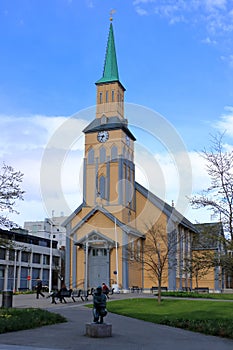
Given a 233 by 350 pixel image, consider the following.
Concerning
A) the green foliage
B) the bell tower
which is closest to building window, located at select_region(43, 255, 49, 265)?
the bell tower

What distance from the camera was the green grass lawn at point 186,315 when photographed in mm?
16717

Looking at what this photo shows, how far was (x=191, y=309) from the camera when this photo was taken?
24.5 metres

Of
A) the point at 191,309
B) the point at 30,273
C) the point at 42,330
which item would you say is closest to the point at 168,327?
the point at 42,330

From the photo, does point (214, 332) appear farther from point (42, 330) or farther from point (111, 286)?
point (111, 286)

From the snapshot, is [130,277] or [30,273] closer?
[130,277]

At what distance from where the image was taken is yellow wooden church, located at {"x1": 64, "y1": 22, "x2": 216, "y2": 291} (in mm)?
47125

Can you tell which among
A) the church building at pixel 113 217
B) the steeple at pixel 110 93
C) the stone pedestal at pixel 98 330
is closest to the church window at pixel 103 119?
the church building at pixel 113 217

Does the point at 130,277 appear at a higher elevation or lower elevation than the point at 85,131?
lower

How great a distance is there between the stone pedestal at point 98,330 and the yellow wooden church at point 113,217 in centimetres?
2928

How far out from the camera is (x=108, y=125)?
52.8 m

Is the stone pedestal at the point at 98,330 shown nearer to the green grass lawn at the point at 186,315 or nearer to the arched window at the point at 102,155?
the green grass lawn at the point at 186,315

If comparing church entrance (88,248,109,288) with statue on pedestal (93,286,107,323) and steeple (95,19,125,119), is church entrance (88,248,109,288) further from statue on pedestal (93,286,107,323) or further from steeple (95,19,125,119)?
statue on pedestal (93,286,107,323)

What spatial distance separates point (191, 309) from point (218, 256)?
353 inches

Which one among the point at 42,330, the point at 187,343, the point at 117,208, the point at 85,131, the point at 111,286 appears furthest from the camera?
the point at 85,131
